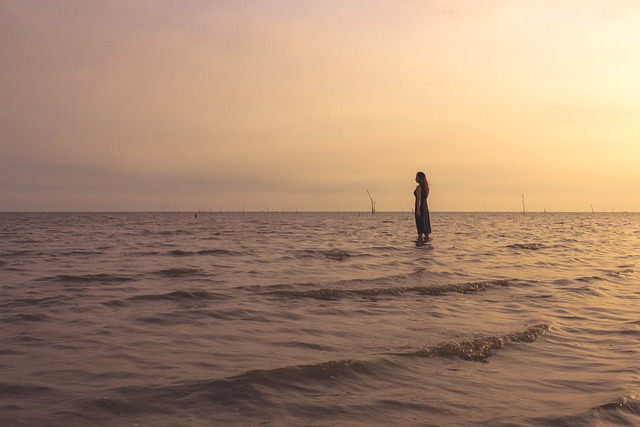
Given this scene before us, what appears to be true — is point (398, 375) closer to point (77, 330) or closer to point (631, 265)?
point (77, 330)

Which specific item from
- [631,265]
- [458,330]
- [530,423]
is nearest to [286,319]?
[458,330]

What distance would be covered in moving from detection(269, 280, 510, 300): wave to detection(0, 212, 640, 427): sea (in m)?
0.05

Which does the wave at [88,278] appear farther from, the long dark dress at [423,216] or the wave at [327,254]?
the long dark dress at [423,216]

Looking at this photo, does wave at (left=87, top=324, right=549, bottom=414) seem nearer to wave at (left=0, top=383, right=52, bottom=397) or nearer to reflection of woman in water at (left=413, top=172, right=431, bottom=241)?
wave at (left=0, top=383, right=52, bottom=397)

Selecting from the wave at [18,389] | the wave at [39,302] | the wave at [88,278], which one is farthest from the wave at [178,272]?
the wave at [18,389]

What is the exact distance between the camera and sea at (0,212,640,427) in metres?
4.35

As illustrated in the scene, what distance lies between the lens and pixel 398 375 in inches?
210

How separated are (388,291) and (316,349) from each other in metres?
4.57

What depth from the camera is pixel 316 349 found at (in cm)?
620

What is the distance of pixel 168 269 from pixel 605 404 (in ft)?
35.1

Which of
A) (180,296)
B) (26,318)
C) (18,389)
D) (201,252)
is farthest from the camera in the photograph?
(201,252)

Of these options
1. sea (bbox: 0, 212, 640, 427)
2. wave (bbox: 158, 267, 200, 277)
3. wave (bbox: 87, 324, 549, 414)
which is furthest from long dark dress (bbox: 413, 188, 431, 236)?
wave (bbox: 87, 324, 549, 414)

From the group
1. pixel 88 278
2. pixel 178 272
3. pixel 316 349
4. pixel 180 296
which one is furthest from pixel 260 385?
pixel 178 272

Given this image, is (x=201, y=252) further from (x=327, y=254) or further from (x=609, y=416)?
(x=609, y=416)
